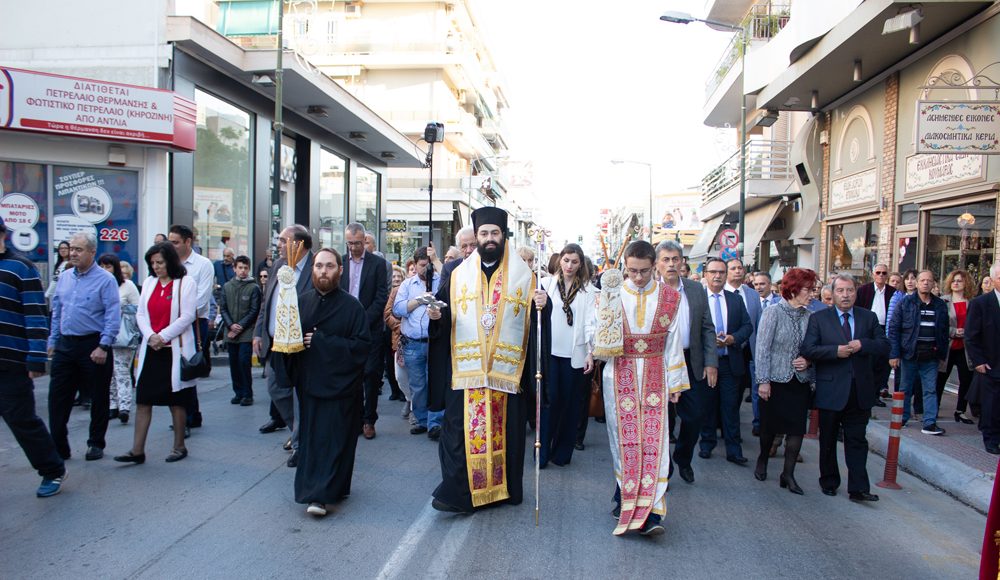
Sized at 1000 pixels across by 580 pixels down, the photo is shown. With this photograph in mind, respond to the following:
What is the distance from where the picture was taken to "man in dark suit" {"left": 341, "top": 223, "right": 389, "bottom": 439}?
783 centimetres

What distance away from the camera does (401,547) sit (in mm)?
4637

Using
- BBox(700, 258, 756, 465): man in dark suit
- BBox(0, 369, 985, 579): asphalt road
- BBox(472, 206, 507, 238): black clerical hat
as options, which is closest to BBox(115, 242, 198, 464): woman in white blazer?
BBox(0, 369, 985, 579): asphalt road

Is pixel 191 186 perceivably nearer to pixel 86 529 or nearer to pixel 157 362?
A: pixel 157 362

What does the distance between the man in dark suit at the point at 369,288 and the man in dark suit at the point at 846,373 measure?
427 cm

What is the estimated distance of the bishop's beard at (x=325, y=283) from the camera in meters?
5.38

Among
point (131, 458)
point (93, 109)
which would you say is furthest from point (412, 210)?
A: point (131, 458)

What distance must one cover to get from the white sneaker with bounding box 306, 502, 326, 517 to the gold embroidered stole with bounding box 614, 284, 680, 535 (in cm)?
205

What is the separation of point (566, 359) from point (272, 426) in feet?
10.9

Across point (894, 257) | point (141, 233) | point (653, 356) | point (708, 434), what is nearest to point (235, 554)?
point (653, 356)

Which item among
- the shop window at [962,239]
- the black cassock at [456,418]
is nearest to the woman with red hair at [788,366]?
the black cassock at [456,418]

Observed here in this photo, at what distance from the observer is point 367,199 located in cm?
2839

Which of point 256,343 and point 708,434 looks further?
point 708,434

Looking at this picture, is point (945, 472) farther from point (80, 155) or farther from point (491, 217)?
point (80, 155)

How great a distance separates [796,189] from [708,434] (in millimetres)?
16507
